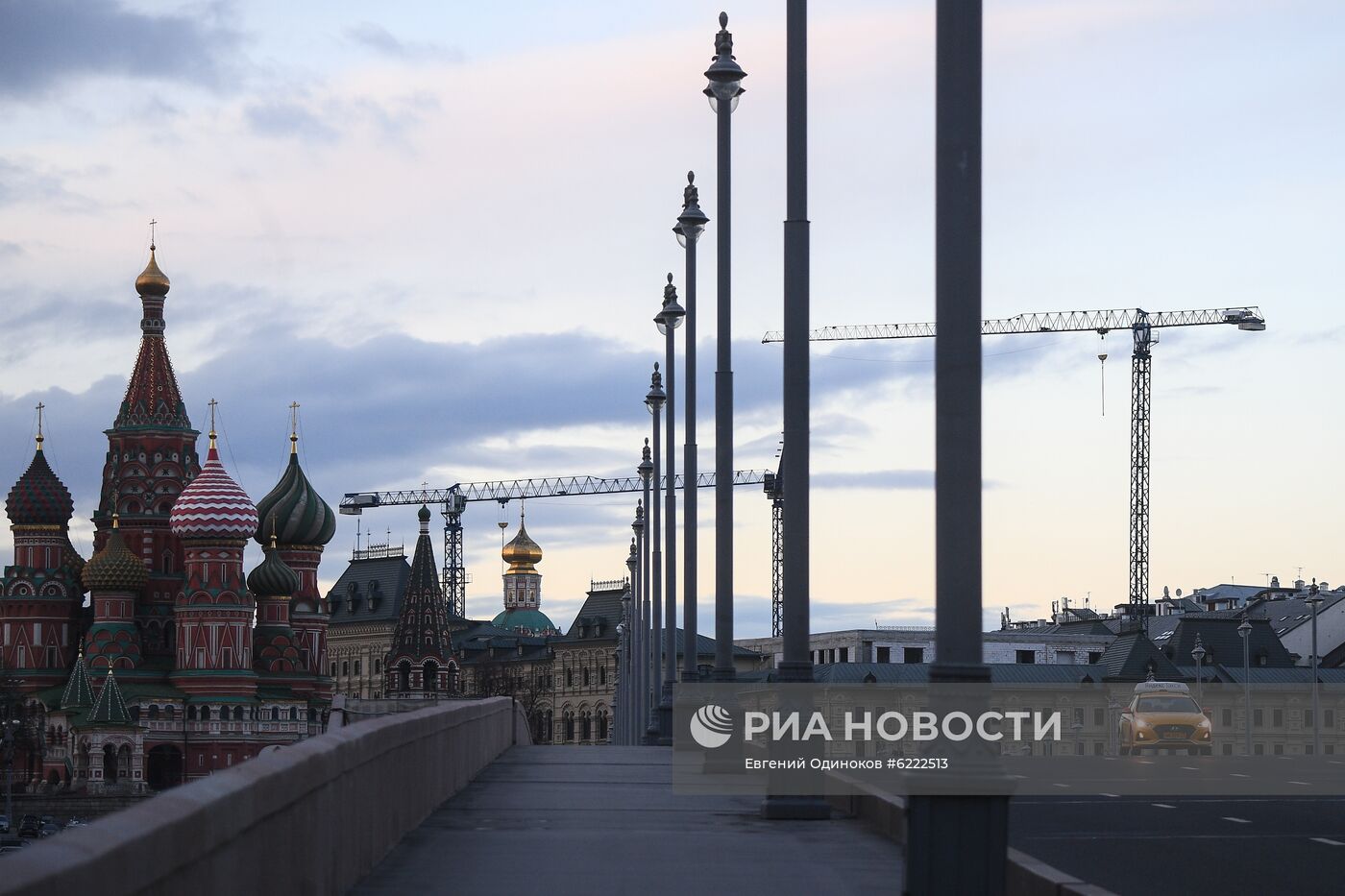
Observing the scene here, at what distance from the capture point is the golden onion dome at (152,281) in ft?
532

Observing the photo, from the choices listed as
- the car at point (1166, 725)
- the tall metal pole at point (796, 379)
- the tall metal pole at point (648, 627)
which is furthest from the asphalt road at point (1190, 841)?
the tall metal pole at point (648, 627)

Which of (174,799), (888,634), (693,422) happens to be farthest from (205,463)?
(174,799)

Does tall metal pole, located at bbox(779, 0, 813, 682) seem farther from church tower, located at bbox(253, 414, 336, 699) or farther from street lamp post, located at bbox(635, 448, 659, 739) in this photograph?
church tower, located at bbox(253, 414, 336, 699)

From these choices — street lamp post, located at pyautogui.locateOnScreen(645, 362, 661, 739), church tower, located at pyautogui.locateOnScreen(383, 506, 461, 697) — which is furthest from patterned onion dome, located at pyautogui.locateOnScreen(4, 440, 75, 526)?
street lamp post, located at pyautogui.locateOnScreen(645, 362, 661, 739)

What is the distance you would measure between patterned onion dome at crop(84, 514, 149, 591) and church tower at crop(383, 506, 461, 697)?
25572 mm

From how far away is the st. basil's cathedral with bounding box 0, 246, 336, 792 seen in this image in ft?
463

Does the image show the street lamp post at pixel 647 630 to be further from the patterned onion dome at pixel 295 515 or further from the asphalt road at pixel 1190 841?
the patterned onion dome at pixel 295 515

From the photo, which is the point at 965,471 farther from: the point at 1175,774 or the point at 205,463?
the point at 205,463

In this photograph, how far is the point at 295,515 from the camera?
15988cm

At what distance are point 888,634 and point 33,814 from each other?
64.7 metres

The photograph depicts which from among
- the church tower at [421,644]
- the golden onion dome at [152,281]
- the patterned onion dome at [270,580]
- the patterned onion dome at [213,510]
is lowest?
the church tower at [421,644]

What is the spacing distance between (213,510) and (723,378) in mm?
114947

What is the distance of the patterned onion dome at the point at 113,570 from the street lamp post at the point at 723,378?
116782 mm

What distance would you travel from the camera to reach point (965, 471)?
11.3m
